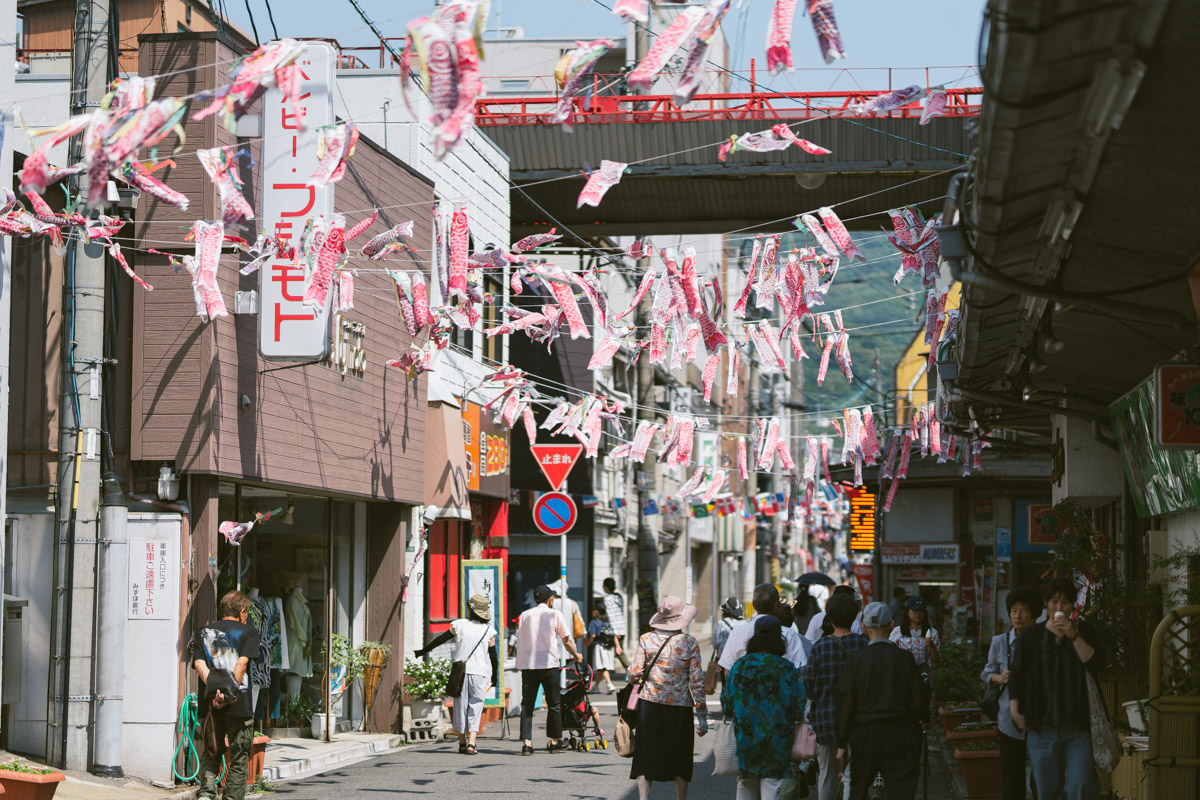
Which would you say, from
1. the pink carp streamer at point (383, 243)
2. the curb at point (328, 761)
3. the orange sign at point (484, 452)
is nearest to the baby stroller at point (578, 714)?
the curb at point (328, 761)

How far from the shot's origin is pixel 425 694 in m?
19.3

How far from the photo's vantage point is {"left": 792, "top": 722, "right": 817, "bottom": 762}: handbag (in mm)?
10195

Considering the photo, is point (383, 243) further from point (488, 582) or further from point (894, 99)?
point (488, 582)

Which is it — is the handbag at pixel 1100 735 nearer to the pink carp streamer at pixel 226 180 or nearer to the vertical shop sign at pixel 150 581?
the pink carp streamer at pixel 226 180

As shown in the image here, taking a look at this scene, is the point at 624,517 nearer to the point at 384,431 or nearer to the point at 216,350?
the point at 384,431

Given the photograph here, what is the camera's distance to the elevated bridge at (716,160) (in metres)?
28.8

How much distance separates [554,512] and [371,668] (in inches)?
173

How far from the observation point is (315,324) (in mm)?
14430

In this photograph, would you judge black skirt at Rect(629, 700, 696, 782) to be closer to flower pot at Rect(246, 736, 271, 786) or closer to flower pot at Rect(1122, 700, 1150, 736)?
flower pot at Rect(1122, 700, 1150, 736)

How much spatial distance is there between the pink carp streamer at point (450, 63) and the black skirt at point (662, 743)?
5360mm

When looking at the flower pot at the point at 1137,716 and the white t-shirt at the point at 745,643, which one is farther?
the white t-shirt at the point at 745,643

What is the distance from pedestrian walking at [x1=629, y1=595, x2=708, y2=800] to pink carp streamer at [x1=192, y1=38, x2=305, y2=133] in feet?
15.7

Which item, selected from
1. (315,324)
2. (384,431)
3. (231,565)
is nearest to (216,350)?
(315,324)

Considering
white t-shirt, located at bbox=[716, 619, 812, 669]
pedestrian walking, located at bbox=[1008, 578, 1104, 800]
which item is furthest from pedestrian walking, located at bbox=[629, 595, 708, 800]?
pedestrian walking, located at bbox=[1008, 578, 1104, 800]
